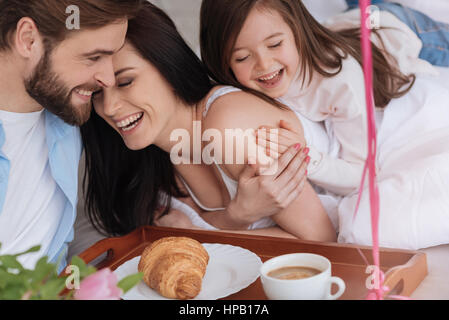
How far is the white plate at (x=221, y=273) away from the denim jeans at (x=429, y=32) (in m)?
1.28

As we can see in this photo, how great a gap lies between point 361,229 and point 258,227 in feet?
1.21

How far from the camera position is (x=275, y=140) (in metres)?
1.34

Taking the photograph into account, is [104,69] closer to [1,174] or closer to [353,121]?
[1,174]

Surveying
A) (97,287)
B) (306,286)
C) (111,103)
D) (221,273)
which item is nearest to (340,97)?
(111,103)

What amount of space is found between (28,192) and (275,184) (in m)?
0.61

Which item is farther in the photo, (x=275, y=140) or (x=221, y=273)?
(x=275, y=140)

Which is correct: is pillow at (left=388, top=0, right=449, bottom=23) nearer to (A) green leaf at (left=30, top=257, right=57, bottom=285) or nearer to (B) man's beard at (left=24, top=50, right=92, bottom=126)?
(B) man's beard at (left=24, top=50, right=92, bottom=126)

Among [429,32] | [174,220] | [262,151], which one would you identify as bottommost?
[174,220]

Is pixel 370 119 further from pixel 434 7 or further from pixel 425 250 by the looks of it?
pixel 434 7

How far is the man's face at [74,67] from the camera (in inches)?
49.6

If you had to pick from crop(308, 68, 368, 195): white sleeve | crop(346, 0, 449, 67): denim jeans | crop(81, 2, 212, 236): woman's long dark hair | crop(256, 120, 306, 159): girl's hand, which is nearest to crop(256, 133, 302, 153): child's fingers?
crop(256, 120, 306, 159): girl's hand

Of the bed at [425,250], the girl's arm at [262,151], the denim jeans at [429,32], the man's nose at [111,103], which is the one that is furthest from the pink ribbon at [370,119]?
the denim jeans at [429,32]

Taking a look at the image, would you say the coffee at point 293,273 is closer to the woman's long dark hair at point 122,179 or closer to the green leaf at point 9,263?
the green leaf at point 9,263

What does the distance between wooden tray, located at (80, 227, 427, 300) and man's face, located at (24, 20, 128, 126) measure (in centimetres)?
37
